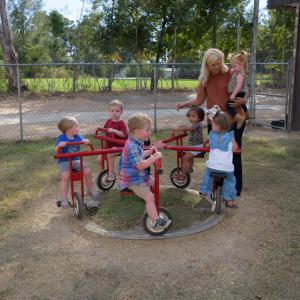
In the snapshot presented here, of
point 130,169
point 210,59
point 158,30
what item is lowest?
point 130,169

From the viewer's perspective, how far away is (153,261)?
11.4 ft

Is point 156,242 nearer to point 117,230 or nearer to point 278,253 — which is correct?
point 117,230

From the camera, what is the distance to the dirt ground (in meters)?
3.01

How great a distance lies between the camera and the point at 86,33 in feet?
74.2

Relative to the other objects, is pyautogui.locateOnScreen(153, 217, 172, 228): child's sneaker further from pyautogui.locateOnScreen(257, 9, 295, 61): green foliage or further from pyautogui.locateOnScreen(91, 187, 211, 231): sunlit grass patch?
pyautogui.locateOnScreen(257, 9, 295, 61): green foliage

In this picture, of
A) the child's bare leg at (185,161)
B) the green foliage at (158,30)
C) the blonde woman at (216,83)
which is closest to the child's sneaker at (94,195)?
the child's bare leg at (185,161)

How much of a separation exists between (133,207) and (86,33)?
1955 cm

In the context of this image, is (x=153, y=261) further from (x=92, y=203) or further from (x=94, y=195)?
(x=94, y=195)

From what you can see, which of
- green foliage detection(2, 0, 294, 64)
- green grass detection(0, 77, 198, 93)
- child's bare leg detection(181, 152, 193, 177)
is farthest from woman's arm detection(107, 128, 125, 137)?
green foliage detection(2, 0, 294, 64)

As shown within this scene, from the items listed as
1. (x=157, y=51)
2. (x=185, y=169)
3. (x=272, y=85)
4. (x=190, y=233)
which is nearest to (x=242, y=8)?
(x=157, y=51)

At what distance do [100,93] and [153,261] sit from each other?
11755 mm

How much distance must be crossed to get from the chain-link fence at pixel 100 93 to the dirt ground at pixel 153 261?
21.0 ft

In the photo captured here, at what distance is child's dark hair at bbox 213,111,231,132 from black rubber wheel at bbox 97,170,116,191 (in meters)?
1.73

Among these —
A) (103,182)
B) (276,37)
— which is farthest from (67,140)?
(276,37)
